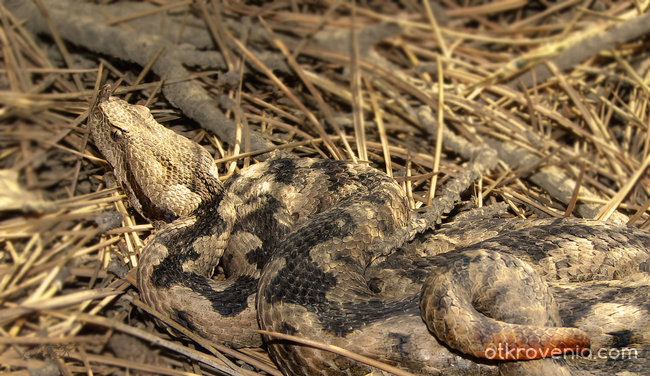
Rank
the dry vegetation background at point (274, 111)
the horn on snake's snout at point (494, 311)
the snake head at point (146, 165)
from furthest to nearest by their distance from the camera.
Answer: the snake head at point (146, 165), the dry vegetation background at point (274, 111), the horn on snake's snout at point (494, 311)

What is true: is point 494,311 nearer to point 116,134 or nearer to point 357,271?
point 357,271

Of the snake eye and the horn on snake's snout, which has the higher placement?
the snake eye

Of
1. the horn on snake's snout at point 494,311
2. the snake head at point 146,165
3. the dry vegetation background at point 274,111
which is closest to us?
the horn on snake's snout at point 494,311

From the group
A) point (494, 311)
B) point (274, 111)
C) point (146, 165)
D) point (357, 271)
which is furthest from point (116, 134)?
point (494, 311)

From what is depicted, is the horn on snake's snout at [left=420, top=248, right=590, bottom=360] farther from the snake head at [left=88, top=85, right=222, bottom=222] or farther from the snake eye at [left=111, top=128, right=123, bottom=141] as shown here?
the snake eye at [left=111, top=128, right=123, bottom=141]

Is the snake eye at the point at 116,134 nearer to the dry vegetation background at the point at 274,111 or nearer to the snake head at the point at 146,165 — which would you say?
the snake head at the point at 146,165

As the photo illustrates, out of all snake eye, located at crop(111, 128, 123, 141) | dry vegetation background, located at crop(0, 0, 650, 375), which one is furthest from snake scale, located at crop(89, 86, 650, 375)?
dry vegetation background, located at crop(0, 0, 650, 375)

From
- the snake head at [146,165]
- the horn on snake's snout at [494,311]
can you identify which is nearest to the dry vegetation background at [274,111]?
the snake head at [146,165]
